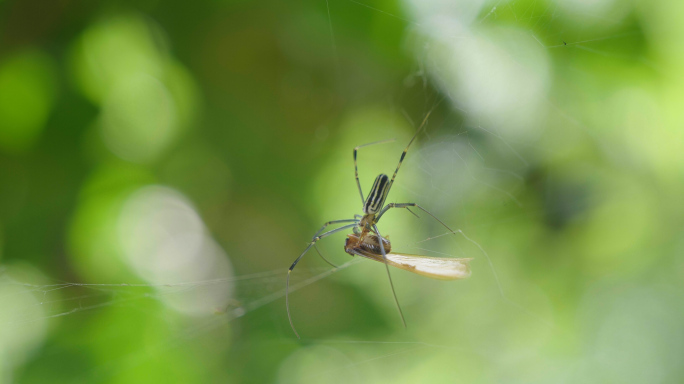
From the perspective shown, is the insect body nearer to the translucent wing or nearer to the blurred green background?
the translucent wing

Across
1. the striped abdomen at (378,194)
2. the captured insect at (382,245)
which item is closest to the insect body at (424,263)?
the captured insect at (382,245)

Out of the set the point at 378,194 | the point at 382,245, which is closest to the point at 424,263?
the point at 382,245

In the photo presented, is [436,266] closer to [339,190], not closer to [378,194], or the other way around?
[378,194]

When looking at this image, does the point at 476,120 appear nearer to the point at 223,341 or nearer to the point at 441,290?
the point at 441,290

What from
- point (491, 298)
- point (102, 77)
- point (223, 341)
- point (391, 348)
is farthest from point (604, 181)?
point (102, 77)

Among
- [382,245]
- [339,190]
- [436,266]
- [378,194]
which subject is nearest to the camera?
[436,266]

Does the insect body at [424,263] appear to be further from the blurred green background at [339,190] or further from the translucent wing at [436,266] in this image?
the blurred green background at [339,190]
